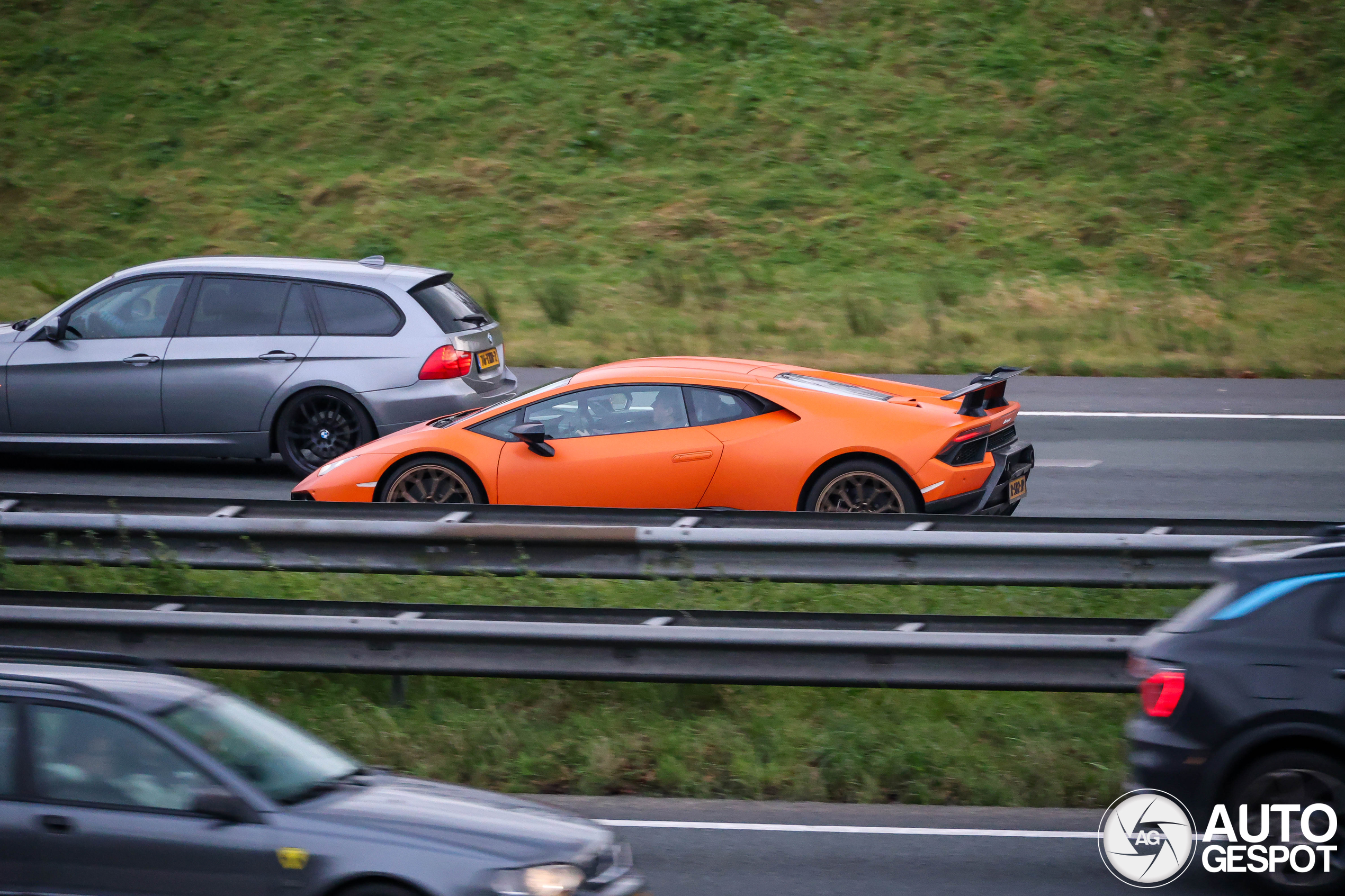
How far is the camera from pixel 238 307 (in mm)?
12477

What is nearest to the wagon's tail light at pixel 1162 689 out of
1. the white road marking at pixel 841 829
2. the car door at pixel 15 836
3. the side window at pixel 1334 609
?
the side window at pixel 1334 609

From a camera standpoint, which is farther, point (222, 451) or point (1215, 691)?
point (222, 451)

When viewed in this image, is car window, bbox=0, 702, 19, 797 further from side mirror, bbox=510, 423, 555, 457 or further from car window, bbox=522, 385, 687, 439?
car window, bbox=522, 385, 687, 439

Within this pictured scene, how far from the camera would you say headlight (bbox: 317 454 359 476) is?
33.6ft

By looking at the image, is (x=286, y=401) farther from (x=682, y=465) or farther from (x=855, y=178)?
(x=855, y=178)

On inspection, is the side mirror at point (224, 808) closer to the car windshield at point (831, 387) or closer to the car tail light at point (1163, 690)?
the car tail light at point (1163, 690)

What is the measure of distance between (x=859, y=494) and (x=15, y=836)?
236 inches

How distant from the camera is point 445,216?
27.0 meters

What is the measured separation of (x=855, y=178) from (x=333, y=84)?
11.9 metres

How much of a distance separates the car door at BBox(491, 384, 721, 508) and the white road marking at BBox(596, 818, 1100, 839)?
338cm

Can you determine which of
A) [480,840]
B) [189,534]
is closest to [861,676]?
[480,840]

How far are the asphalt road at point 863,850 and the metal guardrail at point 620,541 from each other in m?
1.42

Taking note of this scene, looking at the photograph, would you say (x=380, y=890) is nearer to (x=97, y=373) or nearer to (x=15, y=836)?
(x=15, y=836)

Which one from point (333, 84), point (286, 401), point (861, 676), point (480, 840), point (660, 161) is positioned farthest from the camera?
point (333, 84)
